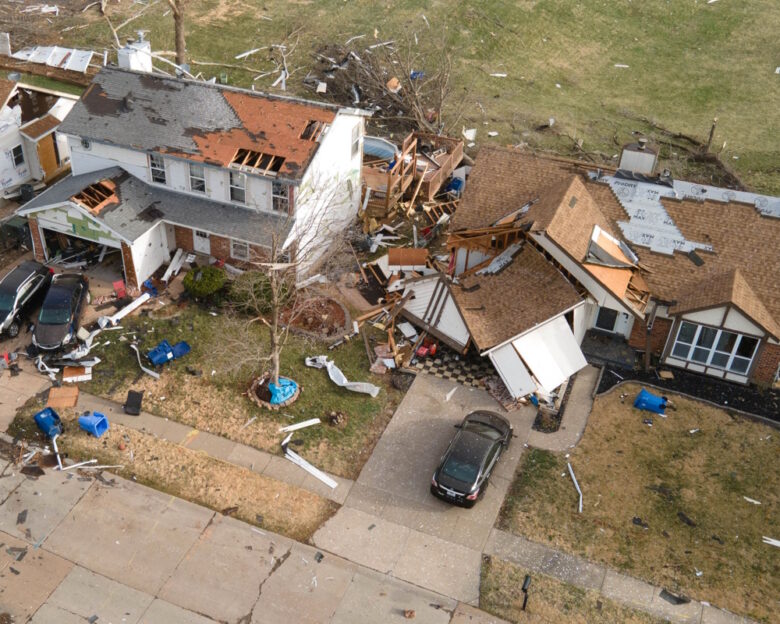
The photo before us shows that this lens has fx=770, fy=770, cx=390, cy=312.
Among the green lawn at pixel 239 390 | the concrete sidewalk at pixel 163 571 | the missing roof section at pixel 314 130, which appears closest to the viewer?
the concrete sidewalk at pixel 163 571

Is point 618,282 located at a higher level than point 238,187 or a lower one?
lower

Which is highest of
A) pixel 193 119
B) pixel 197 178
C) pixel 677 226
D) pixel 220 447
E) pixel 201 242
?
pixel 193 119

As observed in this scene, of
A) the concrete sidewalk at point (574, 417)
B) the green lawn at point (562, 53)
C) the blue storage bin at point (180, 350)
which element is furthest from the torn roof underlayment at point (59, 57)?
the concrete sidewalk at point (574, 417)

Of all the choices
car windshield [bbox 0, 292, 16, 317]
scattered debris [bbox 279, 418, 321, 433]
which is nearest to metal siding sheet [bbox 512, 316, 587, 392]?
scattered debris [bbox 279, 418, 321, 433]

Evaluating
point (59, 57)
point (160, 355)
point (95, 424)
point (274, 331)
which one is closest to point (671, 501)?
point (274, 331)

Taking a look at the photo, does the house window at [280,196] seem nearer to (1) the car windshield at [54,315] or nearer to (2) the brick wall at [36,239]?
(1) the car windshield at [54,315]

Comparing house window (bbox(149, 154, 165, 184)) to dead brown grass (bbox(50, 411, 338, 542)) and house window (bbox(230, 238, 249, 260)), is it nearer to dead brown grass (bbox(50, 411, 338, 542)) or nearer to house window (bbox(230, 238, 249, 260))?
house window (bbox(230, 238, 249, 260))

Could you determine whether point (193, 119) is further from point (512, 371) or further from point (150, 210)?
point (512, 371)
